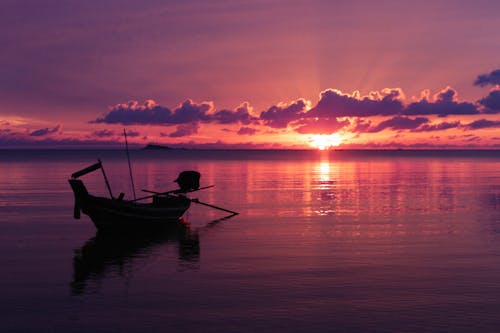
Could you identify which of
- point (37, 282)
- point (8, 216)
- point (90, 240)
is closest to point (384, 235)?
point (90, 240)

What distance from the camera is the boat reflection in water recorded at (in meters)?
26.9

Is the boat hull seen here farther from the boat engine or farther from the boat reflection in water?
the boat engine

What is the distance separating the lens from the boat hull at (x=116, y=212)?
38.2m

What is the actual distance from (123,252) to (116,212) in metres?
6.59

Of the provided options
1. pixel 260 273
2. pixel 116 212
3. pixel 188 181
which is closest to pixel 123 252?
pixel 116 212

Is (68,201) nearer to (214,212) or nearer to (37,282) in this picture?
(214,212)

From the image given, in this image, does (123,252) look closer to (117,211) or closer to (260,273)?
(117,211)

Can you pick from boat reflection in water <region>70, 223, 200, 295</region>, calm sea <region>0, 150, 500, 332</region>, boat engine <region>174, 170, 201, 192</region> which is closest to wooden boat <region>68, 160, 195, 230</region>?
boat reflection in water <region>70, 223, 200, 295</region>

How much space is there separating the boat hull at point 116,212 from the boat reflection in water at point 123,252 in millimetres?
571

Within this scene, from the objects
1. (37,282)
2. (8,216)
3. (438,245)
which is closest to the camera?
(37,282)

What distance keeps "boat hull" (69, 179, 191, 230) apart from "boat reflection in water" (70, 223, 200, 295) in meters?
0.57

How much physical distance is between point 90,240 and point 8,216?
13427mm

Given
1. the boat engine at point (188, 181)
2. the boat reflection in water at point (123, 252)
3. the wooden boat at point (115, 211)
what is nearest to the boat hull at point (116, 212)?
the wooden boat at point (115, 211)

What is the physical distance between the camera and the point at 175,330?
725 inches
